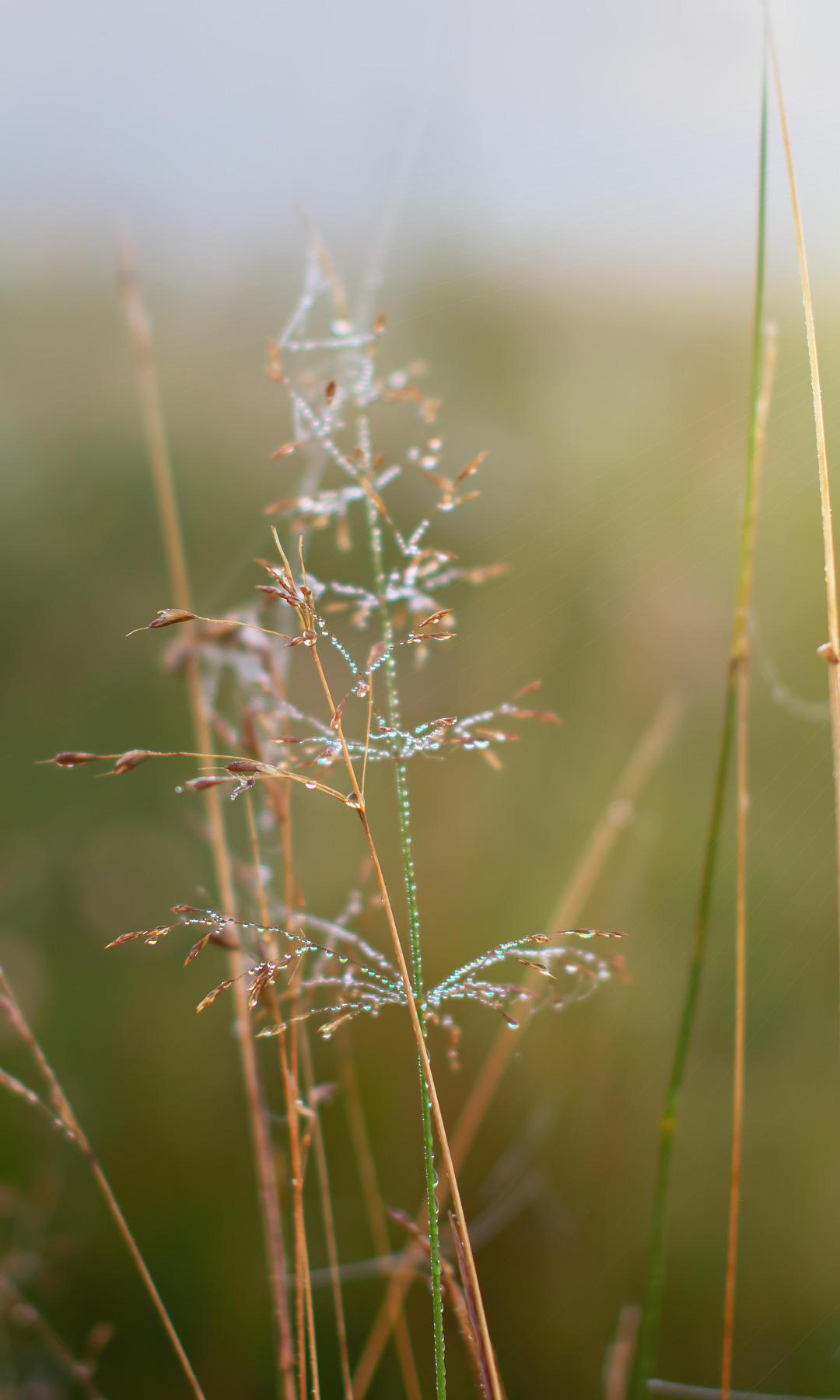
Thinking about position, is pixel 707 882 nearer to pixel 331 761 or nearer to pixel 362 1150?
pixel 331 761

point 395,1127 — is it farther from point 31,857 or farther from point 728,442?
point 728,442

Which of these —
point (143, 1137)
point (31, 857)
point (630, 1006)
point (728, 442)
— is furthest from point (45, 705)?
point (728, 442)

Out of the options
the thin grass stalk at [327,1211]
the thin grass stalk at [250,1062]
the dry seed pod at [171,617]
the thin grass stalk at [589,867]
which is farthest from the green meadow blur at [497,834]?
the dry seed pod at [171,617]

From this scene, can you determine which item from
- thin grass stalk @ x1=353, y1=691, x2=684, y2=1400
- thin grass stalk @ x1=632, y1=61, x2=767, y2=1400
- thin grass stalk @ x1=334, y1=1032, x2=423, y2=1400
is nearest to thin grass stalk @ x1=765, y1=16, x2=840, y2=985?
thin grass stalk @ x1=632, y1=61, x2=767, y2=1400

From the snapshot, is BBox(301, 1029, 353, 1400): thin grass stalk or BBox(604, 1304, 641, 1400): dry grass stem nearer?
BBox(301, 1029, 353, 1400): thin grass stalk

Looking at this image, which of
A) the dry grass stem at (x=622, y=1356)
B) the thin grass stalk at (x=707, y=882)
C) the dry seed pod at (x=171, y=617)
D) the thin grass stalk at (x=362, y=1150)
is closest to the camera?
the dry seed pod at (x=171, y=617)

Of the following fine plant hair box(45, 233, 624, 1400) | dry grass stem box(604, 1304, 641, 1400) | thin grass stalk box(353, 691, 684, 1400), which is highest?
fine plant hair box(45, 233, 624, 1400)

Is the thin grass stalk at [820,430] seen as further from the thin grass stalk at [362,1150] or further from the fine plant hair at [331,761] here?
the thin grass stalk at [362,1150]

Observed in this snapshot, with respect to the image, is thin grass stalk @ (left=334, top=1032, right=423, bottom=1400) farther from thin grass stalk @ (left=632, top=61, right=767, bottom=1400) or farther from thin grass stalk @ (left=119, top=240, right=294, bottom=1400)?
thin grass stalk @ (left=632, top=61, right=767, bottom=1400)
